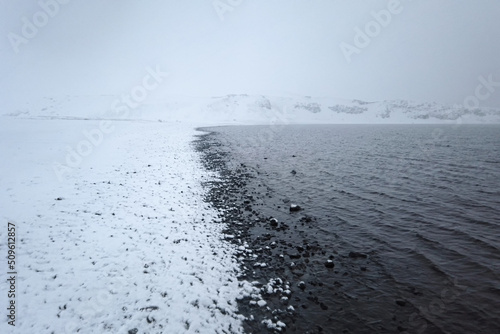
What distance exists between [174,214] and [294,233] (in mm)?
7297

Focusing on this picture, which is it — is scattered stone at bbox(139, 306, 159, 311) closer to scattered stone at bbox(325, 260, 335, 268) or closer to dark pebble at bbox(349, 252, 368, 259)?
scattered stone at bbox(325, 260, 335, 268)

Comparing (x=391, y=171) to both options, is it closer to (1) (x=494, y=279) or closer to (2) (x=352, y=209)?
(2) (x=352, y=209)

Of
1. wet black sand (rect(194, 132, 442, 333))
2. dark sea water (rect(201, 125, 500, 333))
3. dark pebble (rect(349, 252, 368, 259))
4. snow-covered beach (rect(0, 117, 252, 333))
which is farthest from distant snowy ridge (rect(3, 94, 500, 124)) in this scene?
dark pebble (rect(349, 252, 368, 259))

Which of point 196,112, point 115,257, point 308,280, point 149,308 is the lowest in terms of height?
point 308,280

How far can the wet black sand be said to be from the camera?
7.60 meters

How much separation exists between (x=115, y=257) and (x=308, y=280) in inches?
320

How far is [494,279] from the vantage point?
31.0 feet

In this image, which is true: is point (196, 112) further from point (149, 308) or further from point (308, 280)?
point (149, 308)

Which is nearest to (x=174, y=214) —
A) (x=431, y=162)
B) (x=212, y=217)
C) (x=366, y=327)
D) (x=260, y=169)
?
(x=212, y=217)

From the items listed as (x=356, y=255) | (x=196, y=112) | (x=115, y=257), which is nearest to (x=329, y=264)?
(x=356, y=255)

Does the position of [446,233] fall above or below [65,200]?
below

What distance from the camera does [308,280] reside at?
9.53 metres

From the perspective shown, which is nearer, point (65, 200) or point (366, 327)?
point (366, 327)

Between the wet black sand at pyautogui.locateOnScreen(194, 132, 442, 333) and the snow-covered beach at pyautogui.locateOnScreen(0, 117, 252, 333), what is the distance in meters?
1.02
